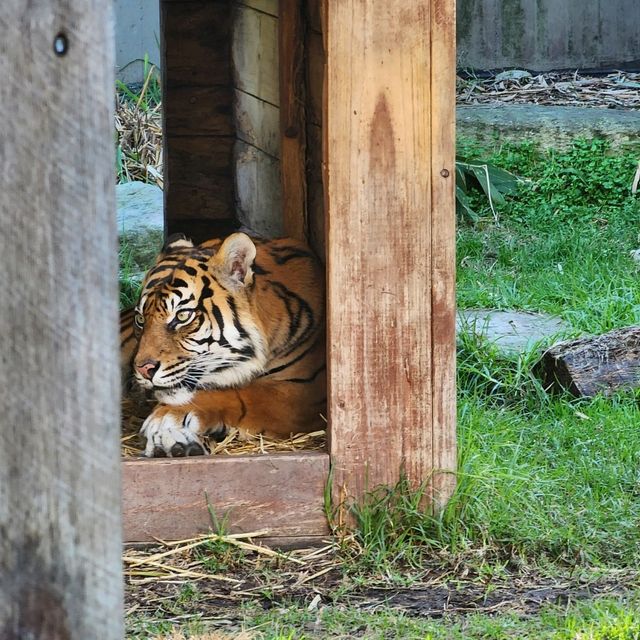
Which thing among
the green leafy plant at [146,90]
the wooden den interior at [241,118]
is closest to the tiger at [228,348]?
the wooden den interior at [241,118]

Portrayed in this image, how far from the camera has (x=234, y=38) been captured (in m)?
5.23

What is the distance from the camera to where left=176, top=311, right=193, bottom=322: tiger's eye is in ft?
12.8

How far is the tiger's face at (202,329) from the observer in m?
3.87

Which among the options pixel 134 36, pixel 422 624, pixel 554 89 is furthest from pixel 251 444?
pixel 134 36

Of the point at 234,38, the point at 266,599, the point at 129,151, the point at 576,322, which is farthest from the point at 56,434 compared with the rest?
the point at 129,151

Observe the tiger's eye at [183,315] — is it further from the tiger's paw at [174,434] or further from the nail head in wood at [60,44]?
the nail head in wood at [60,44]

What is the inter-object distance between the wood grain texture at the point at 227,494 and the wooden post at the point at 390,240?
12cm

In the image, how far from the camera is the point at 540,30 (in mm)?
10797

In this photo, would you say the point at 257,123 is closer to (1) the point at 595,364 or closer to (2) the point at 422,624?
(1) the point at 595,364

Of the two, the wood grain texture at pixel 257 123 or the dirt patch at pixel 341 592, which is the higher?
the wood grain texture at pixel 257 123

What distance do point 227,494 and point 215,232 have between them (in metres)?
2.16

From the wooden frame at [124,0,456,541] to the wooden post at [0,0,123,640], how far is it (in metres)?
2.15

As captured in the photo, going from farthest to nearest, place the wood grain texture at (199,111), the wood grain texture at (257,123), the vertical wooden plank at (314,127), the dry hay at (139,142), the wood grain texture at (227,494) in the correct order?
the dry hay at (139,142) → the wood grain texture at (199,111) → the wood grain texture at (257,123) → the vertical wooden plank at (314,127) → the wood grain texture at (227,494)

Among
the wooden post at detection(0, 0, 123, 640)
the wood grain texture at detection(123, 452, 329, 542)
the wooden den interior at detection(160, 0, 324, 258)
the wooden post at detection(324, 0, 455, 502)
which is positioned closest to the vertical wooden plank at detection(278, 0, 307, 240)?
the wooden den interior at detection(160, 0, 324, 258)
